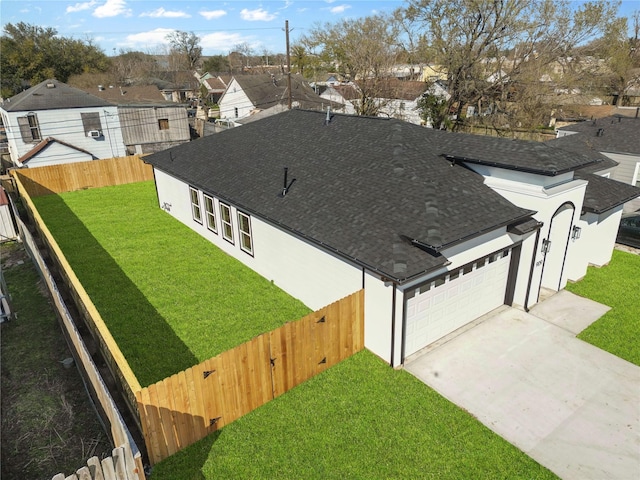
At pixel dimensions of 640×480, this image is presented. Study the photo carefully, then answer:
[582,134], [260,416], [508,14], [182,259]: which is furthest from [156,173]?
[508,14]

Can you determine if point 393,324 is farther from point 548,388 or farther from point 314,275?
point 548,388

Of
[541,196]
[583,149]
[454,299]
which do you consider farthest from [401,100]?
[454,299]

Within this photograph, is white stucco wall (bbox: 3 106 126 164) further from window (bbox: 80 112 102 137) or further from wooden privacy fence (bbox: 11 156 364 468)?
wooden privacy fence (bbox: 11 156 364 468)

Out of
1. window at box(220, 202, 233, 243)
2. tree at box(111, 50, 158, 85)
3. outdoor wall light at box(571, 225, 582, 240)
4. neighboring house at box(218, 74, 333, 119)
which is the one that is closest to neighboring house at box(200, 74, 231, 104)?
tree at box(111, 50, 158, 85)

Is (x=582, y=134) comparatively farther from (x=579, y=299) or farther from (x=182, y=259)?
(x=182, y=259)

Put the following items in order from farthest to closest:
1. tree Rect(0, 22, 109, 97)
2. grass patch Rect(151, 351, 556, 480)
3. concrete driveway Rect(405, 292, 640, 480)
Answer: tree Rect(0, 22, 109, 97)
concrete driveway Rect(405, 292, 640, 480)
grass patch Rect(151, 351, 556, 480)

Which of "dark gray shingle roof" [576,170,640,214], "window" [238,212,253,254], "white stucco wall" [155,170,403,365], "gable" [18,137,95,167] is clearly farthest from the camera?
"gable" [18,137,95,167]
